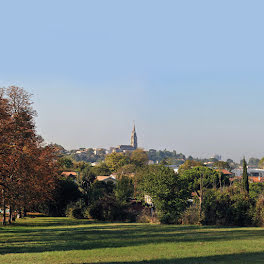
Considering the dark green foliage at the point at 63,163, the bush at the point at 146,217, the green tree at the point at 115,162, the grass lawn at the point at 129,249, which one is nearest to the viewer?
the grass lawn at the point at 129,249

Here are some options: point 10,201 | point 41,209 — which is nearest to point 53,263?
point 10,201

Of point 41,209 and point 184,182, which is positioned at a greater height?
point 184,182

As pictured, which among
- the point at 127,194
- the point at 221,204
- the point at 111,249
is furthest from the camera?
the point at 127,194

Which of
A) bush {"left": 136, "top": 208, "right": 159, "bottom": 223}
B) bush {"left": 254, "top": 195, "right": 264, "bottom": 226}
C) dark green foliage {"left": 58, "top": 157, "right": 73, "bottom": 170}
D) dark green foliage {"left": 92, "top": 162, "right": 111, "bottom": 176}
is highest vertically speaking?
dark green foliage {"left": 58, "top": 157, "right": 73, "bottom": 170}

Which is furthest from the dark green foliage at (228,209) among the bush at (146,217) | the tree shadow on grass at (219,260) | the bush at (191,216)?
the tree shadow on grass at (219,260)

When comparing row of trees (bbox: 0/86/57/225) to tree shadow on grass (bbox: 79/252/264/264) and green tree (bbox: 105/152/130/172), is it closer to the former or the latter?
tree shadow on grass (bbox: 79/252/264/264)

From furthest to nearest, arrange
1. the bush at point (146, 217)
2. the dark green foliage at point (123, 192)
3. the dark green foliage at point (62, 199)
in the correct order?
the dark green foliage at point (62, 199) < the dark green foliage at point (123, 192) < the bush at point (146, 217)

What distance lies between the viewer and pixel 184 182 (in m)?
34.3

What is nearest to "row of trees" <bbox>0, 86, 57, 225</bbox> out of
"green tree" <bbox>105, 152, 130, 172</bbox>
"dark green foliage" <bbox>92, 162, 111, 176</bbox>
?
"dark green foliage" <bbox>92, 162, 111, 176</bbox>

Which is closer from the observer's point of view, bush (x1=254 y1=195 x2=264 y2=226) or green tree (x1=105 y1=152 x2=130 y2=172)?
bush (x1=254 y1=195 x2=264 y2=226)

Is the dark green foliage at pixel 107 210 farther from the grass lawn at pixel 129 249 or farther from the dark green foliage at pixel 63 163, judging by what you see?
the grass lawn at pixel 129 249

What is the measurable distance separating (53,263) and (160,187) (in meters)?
22.2

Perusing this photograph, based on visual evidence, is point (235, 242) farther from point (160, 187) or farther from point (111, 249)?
point (160, 187)

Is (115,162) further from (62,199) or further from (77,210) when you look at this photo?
(77,210)
